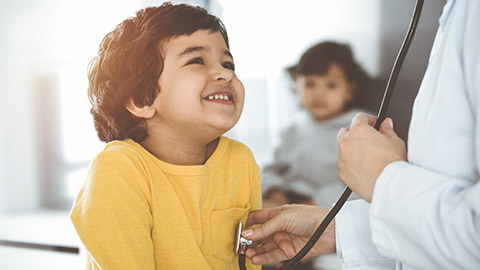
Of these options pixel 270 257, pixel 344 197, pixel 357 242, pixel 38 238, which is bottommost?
pixel 38 238

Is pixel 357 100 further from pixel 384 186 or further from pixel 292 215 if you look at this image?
pixel 384 186

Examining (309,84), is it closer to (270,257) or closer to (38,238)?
(270,257)

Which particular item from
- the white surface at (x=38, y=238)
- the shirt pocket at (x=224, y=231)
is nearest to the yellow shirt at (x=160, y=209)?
the shirt pocket at (x=224, y=231)

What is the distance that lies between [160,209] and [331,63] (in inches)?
47.2

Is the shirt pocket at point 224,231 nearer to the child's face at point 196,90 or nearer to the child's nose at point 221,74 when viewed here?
the child's face at point 196,90

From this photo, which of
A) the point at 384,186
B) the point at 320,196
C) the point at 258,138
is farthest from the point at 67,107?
the point at 384,186

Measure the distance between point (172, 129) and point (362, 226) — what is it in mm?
431

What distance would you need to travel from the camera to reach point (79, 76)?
1874 millimetres

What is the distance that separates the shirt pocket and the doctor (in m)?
0.32

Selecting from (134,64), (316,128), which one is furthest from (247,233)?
(316,128)

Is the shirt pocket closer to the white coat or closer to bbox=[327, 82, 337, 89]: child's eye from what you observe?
the white coat

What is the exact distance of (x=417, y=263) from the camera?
47 centimetres

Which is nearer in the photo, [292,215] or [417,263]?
[417,263]

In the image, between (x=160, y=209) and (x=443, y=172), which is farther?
(x=160, y=209)
